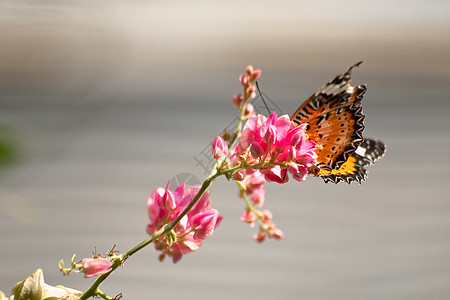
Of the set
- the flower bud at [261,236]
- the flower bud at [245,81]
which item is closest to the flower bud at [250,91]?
the flower bud at [245,81]

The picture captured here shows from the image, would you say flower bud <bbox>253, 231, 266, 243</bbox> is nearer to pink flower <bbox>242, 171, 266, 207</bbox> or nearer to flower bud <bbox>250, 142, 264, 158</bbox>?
pink flower <bbox>242, 171, 266, 207</bbox>

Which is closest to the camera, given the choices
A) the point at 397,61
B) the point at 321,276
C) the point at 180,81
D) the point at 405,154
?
the point at 321,276

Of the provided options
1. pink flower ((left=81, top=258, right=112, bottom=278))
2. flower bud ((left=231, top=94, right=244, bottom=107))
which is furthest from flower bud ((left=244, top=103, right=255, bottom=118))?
pink flower ((left=81, top=258, right=112, bottom=278))

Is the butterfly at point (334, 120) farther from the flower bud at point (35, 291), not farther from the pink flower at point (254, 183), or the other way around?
the flower bud at point (35, 291)

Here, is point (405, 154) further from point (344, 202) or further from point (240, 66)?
point (240, 66)

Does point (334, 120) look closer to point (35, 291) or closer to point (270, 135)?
point (270, 135)

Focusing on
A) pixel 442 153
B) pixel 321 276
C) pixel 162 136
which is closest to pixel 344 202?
pixel 321 276
